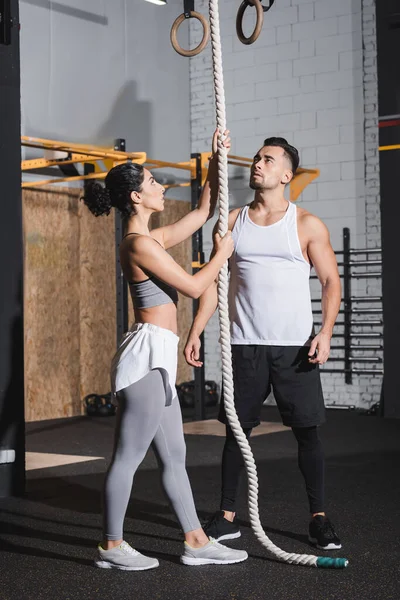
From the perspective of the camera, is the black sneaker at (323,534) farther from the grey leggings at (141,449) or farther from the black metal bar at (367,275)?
the black metal bar at (367,275)

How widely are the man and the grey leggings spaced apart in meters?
0.38

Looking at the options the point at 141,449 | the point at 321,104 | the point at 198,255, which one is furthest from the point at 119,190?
the point at 321,104

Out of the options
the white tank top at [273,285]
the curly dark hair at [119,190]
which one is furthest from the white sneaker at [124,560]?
the curly dark hair at [119,190]

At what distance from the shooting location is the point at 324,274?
10.5 feet

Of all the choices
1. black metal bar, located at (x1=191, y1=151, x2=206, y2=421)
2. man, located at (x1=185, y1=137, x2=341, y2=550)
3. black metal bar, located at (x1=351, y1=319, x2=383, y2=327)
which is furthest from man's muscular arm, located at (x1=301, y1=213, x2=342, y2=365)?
black metal bar, located at (x1=351, y1=319, x2=383, y2=327)

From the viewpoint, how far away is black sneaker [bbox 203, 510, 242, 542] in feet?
10.5

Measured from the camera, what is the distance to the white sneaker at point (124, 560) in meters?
2.84

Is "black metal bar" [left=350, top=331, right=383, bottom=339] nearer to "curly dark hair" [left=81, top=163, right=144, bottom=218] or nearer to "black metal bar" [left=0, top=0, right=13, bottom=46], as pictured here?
"black metal bar" [left=0, top=0, right=13, bottom=46]

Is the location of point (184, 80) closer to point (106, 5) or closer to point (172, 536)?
point (106, 5)

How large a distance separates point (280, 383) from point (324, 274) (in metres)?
0.44

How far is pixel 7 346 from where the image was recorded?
4191 millimetres

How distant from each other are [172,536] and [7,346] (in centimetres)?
135

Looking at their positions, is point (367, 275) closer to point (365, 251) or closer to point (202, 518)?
point (365, 251)

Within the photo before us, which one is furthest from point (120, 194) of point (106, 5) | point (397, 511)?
point (106, 5)
